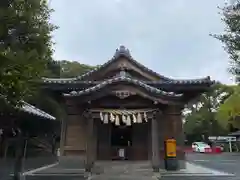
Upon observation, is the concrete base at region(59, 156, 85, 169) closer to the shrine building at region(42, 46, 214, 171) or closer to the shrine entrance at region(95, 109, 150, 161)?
the shrine building at region(42, 46, 214, 171)

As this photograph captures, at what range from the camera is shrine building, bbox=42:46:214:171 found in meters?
15.2

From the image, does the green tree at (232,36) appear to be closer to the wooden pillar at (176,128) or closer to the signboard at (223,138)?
the wooden pillar at (176,128)

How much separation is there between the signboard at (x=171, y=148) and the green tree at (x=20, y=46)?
1082 centimetres

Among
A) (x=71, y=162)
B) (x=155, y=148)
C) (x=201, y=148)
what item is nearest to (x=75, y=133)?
(x=71, y=162)

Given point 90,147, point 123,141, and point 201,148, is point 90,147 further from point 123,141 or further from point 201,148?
point 201,148

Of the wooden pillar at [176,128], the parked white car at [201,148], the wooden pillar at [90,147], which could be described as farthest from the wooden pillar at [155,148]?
the parked white car at [201,148]

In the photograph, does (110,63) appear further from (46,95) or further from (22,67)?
(22,67)

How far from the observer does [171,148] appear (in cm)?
1602

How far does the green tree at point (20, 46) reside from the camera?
545 cm

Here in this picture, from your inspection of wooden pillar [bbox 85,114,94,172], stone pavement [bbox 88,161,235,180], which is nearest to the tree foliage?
stone pavement [bbox 88,161,235,180]

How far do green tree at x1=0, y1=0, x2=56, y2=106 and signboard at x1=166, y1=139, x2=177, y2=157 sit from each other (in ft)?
35.5

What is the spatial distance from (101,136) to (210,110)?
4428 centimetres

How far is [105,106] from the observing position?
52.3ft

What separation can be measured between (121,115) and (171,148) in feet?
10.5
